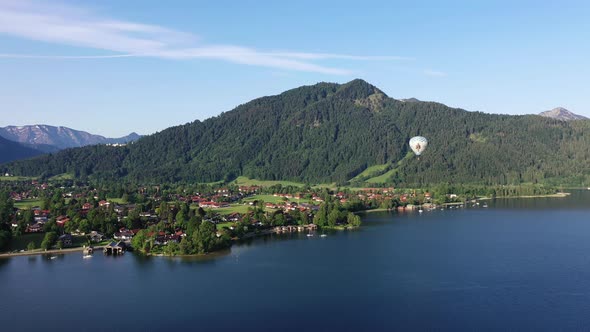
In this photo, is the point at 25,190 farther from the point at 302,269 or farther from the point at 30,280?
the point at 302,269

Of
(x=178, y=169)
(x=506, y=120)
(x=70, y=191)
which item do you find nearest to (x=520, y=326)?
(x=70, y=191)

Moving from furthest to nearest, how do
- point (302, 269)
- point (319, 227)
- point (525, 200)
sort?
point (525, 200), point (319, 227), point (302, 269)

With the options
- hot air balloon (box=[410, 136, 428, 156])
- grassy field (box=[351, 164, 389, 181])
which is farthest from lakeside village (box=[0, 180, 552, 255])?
hot air balloon (box=[410, 136, 428, 156])

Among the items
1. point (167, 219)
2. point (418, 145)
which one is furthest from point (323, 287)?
point (418, 145)

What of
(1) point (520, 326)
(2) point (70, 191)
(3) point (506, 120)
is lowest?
(1) point (520, 326)

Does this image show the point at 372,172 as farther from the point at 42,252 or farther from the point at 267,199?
the point at 42,252

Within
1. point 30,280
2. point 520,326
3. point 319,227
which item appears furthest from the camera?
point 319,227
